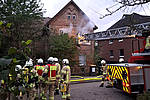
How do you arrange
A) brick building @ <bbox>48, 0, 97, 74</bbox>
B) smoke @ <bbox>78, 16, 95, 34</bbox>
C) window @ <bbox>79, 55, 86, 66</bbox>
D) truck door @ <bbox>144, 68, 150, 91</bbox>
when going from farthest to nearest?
1. smoke @ <bbox>78, 16, 95, 34</bbox>
2. window @ <bbox>79, 55, 86, 66</bbox>
3. brick building @ <bbox>48, 0, 97, 74</bbox>
4. truck door @ <bbox>144, 68, 150, 91</bbox>

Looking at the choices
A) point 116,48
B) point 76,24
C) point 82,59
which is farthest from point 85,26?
point 116,48

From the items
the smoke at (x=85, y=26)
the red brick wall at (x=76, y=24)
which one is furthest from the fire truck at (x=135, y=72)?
the smoke at (x=85, y=26)

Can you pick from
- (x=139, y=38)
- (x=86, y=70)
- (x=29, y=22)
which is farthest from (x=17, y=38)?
(x=139, y=38)

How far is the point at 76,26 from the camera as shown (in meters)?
21.7

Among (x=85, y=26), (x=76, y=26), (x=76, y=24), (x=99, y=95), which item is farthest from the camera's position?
(x=85, y=26)

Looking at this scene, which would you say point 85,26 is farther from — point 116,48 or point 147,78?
point 147,78

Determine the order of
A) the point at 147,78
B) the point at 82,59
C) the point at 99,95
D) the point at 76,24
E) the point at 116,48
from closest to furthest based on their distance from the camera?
1. the point at 147,78
2. the point at 99,95
3. the point at 82,59
4. the point at 76,24
5. the point at 116,48

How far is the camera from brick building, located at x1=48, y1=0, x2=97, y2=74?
20875 mm

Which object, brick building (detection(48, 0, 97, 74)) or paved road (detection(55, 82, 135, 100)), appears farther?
brick building (detection(48, 0, 97, 74))

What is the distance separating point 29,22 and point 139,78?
40.3ft

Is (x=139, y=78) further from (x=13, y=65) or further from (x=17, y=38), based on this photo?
(x=17, y=38)

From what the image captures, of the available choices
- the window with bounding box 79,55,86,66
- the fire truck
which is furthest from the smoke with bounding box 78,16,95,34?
the fire truck

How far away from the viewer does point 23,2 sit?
16.2 metres

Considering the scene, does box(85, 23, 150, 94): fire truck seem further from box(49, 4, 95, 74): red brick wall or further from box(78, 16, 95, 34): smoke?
box(78, 16, 95, 34): smoke
